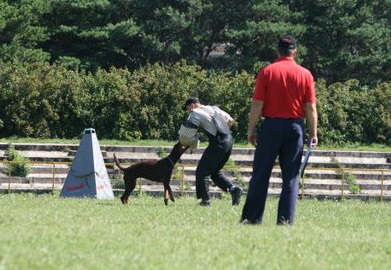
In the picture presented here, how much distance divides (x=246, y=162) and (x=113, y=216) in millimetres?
22844

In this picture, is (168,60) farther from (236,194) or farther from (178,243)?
(178,243)

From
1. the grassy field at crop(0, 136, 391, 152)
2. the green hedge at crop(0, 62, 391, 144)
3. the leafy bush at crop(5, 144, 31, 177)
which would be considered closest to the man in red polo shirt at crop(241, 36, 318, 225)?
the leafy bush at crop(5, 144, 31, 177)

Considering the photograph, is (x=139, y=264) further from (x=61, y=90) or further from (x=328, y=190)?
(x=61, y=90)

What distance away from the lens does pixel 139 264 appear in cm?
805

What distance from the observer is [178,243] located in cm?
941

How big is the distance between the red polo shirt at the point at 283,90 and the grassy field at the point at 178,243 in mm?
1238

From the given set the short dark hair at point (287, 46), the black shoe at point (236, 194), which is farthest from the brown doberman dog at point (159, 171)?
the short dark hair at point (287, 46)

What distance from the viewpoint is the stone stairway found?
32312mm

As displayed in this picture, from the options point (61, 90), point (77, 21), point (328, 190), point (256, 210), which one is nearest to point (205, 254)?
point (256, 210)

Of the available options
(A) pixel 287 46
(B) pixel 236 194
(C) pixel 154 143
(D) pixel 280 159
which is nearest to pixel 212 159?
(B) pixel 236 194

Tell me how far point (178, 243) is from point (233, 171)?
2484 centimetres

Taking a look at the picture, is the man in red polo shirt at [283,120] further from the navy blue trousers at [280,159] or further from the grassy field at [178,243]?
the grassy field at [178,243]

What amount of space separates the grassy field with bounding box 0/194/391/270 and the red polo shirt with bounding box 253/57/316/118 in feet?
4.06

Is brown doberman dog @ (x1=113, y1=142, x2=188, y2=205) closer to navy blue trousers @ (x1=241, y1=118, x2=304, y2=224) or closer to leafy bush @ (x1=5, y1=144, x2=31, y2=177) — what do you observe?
navy blue trousers @ (x1=241, y1=118, x2=304, y2=224)
